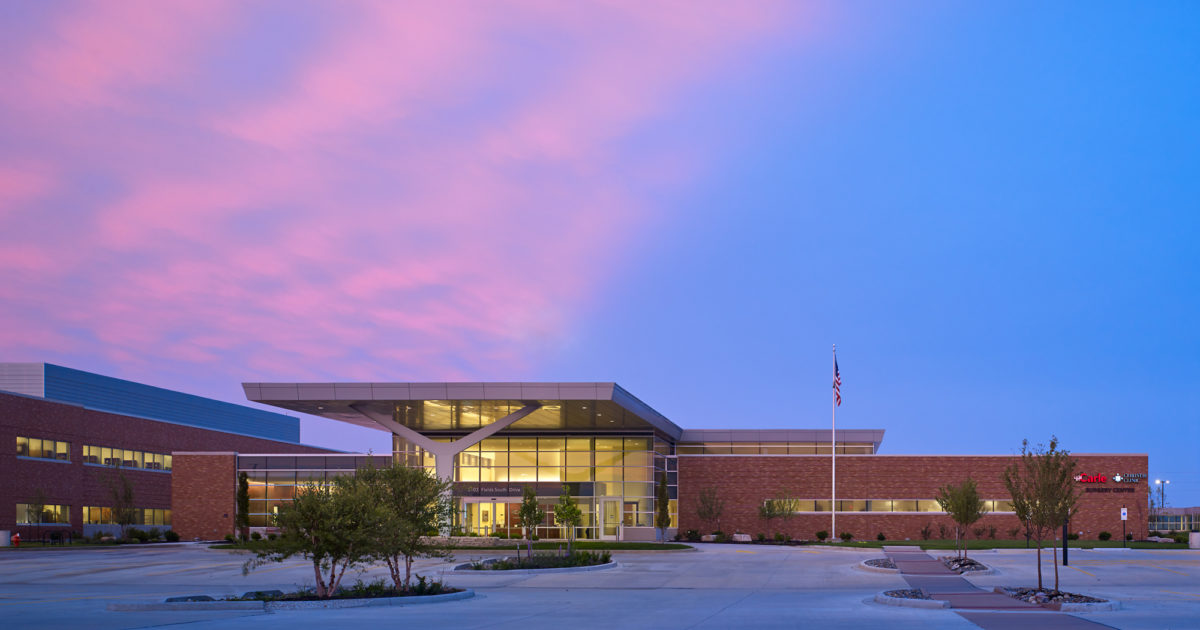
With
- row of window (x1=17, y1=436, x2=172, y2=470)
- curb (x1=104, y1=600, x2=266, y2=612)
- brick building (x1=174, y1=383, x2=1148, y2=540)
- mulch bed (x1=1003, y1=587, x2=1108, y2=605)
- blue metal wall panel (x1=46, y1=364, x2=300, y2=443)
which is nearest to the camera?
curb (x1=104, y1=600, x2=266, y2=612)

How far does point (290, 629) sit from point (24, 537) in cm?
5981

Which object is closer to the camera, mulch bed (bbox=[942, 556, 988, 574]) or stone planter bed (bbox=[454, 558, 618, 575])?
mulch bed (bbox=[942, 556, 988, 574])

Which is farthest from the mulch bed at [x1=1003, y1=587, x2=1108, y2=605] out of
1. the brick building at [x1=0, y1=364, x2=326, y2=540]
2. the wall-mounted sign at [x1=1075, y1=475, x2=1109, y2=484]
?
the brick building at [x1=0, y1=364, x2=326, y2=540]

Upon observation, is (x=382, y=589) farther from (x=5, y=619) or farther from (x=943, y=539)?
(x=943, y=539)

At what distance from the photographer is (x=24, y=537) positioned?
6862 centimetres

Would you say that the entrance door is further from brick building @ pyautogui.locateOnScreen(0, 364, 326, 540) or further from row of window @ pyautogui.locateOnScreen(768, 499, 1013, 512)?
brick building @ pyautogui.locateOnScreen(0, 364, 326, 540)

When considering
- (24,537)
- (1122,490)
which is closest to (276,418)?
(24,537)

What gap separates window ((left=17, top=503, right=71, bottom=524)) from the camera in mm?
68500

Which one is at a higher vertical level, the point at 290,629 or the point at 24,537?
the point at 290,629

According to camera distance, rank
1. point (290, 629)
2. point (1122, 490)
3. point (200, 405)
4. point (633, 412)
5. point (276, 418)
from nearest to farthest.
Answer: point (290, 629) → point (633, 412) → point (1122, 490) → point (200, 405) → point (276, 418)

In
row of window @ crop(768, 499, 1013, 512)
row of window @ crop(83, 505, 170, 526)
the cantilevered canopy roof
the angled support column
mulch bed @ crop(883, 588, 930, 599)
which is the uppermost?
the cantilevered canopy roof

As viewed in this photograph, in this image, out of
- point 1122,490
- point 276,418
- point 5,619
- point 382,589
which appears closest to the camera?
point 5,619

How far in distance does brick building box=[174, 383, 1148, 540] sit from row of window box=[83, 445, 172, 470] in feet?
55.4

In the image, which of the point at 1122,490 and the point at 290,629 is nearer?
the point at 290,629
